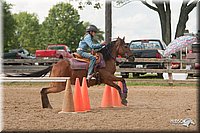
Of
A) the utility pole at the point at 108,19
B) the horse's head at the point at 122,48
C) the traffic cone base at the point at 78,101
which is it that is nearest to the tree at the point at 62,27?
the utility pole at the point at 108,19

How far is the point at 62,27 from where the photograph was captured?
7400 centimetres

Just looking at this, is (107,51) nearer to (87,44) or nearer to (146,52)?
(87,44)

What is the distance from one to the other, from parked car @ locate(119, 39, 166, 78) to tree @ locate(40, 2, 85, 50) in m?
50.5

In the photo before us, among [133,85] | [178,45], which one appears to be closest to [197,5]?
[178,45]

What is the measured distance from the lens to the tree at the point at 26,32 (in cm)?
6950

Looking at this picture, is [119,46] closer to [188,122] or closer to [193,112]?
[193,112]

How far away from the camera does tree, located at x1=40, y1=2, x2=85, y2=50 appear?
73.8 m

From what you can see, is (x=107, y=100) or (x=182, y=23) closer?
(x=107, y=100)

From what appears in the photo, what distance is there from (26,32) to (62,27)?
6.26 meters

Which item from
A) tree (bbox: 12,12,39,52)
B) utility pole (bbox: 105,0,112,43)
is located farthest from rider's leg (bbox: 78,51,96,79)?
tree (bbox: 12,12,39,52)

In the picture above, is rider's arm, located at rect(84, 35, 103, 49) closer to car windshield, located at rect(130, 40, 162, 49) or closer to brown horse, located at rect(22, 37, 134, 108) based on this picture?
brown horse, located at rect(22, 37, 134, 108)

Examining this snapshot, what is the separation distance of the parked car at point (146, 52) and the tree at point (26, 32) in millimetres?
43653

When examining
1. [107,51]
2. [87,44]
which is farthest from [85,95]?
[107,51]

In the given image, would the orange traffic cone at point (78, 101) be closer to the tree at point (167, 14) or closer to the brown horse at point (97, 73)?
the brown horse at point (97, 73)
